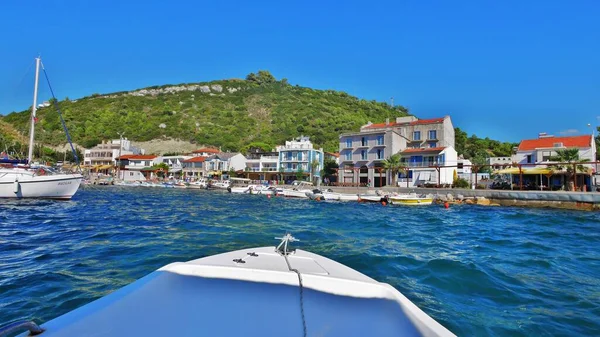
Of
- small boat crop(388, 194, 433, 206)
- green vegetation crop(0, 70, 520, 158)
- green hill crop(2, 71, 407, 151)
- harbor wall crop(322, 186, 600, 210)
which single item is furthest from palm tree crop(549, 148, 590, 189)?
green hill crop(2, 71, 407, 151)

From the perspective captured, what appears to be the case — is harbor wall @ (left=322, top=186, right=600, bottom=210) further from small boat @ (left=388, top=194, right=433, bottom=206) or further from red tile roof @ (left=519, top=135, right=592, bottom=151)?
red tile roof @ (left=519, top=135, right=592, bottom=151)

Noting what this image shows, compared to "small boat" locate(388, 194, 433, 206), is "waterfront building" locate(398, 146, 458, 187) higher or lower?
higher

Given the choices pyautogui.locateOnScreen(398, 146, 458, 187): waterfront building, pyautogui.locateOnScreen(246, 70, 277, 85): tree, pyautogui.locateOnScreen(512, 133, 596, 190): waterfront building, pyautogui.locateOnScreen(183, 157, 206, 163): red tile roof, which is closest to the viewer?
pyautogui.locateOnScreen(512, 133, 596, 190): waterfront building

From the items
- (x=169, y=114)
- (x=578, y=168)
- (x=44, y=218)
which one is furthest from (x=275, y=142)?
(x=44, y=218)

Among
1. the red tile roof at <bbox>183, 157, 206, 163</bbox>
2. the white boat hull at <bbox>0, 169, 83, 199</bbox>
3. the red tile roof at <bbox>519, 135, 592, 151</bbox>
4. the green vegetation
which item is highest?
the green vegetation

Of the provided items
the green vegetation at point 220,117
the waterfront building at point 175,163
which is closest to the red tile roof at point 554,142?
the green vegetation at point 220,117

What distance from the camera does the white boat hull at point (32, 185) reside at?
1959 centimetres

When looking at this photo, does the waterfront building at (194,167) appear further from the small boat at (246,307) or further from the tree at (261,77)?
the tree at (261,77)

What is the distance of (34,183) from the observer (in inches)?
778

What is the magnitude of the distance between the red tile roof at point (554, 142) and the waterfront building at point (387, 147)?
356 inches

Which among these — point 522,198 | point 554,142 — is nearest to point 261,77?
point 554,142

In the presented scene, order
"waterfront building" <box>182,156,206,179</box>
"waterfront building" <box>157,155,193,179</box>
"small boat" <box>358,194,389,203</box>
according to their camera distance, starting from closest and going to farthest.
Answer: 1. "small boat" <box>358,194,389,203</box>
2. "waterfront building" <box>182,156,206,179</box>
3. "waterfront building" <box>157,155,193,179</box>

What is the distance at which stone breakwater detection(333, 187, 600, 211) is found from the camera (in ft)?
77.6

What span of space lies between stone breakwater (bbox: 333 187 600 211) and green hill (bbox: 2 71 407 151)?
46949 mm
